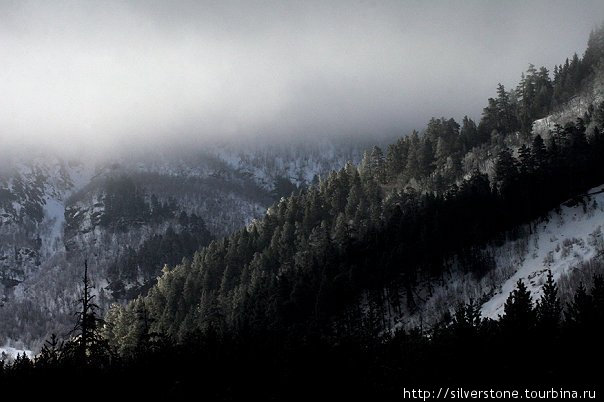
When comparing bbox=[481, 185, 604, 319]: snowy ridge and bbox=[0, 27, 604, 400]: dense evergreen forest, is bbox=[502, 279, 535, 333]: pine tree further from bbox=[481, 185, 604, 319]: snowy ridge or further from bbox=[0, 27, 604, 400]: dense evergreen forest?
bbox=[481, 185, 604, 319]: snowy ridge

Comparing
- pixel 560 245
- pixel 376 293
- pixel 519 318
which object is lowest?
pixel 519 318

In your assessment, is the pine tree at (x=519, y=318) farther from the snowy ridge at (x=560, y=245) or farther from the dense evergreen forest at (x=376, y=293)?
the snowy ridge at (x=560, y=245)

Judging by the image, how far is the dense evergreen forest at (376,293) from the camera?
2433 cm

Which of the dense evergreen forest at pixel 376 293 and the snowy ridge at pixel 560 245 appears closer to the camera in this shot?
the dense evergreen forest at pixel 376 293

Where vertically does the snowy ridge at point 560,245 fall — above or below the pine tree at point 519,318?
above

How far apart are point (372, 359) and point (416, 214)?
211 ft

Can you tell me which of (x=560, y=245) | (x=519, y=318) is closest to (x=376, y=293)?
(x=560, y=245)

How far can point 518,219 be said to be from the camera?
8569 cm

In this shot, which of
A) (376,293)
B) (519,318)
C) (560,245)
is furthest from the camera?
(376,293)

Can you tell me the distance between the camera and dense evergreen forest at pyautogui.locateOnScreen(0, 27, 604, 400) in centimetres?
2433

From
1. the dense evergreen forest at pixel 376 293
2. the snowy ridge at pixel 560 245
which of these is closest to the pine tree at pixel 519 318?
the dense evergreen forest at pixel 376 293

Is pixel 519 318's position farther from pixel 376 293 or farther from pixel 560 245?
pixel 376 293

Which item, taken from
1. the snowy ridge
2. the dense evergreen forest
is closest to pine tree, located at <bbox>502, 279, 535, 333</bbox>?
the dense evergreen forest

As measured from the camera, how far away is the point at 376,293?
85.4m
